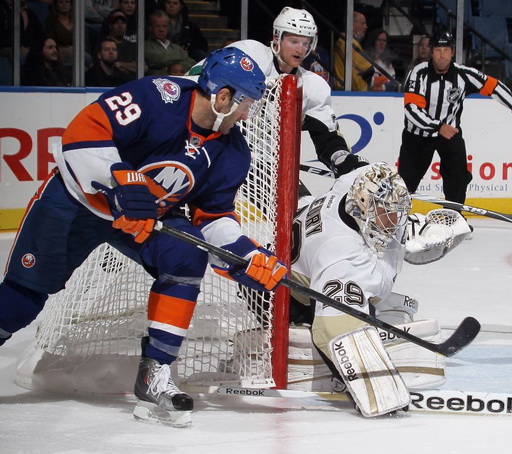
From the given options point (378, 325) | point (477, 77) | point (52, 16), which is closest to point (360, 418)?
point (378, 325)

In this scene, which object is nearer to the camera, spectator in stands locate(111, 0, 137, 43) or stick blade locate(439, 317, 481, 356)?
stick blade locate(439, 317, 481, 356)

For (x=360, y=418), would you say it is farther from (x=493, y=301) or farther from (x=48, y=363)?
(x=493, y=301)

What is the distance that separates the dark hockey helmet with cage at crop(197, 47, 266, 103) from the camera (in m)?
2.81

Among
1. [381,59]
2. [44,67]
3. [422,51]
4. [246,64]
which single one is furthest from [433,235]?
[422,51]

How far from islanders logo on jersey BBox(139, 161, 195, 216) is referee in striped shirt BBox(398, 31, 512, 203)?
3.46m

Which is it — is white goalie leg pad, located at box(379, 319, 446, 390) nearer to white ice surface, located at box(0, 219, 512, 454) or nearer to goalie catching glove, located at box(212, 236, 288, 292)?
white ice surface, located at box(0, 219, 512, 454)

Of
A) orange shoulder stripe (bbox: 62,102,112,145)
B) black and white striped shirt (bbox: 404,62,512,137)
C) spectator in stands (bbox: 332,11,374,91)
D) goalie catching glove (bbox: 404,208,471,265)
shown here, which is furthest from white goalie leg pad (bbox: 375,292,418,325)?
spectator in stands (bbox: 332,11,374,91)

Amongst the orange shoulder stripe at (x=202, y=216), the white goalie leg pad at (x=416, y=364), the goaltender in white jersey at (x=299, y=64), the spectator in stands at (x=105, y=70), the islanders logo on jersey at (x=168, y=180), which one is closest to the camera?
the islanders logo on jersey at (x=168, y=180)

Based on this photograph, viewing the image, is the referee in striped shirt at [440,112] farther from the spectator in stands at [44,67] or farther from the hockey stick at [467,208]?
the spectator in stands at [44,67]

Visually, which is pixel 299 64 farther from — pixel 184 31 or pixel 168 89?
pixel 184 31

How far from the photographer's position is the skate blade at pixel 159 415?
2.79 meters

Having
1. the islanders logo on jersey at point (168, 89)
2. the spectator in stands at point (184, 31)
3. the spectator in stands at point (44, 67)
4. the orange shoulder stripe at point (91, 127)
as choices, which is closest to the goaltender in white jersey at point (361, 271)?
the islanders logo on jersey at point (168, 89)

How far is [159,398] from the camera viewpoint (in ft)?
9.23

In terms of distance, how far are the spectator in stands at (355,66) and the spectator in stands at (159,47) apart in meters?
1.02
